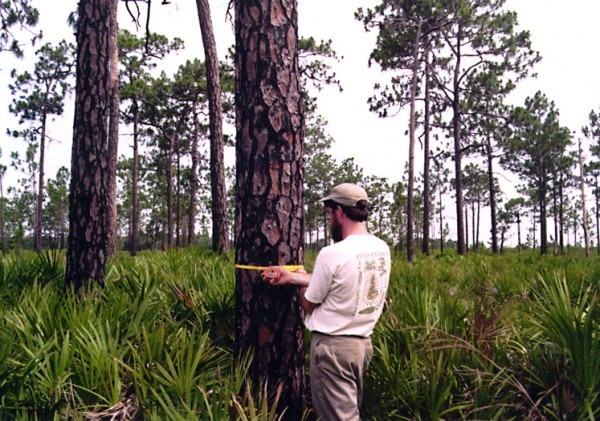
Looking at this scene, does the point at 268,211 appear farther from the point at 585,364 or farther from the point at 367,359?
the point at 585,364

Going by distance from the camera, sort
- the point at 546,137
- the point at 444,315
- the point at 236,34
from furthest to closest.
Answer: the point at 546,137, the point at 444,315, the point at 236,34

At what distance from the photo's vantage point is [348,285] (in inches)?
128

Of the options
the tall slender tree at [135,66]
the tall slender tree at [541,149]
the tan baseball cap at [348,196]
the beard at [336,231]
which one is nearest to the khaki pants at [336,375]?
the beard at [336,231]

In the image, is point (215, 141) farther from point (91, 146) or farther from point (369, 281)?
point (369, 281)

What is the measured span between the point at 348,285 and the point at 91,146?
15.6 ft

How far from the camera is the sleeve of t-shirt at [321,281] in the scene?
3.23m

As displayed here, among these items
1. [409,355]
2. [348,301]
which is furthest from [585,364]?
[348,301]

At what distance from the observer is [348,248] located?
3.27 meters

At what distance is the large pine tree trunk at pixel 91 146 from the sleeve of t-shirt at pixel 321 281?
415cm

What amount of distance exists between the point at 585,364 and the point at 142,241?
295ft

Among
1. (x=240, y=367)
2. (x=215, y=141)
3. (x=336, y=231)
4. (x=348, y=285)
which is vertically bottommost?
(x=240, y=367)

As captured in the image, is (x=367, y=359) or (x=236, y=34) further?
(x=236, y=34)

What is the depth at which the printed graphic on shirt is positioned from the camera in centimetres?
330

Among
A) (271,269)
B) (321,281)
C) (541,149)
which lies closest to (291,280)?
(271,269)
